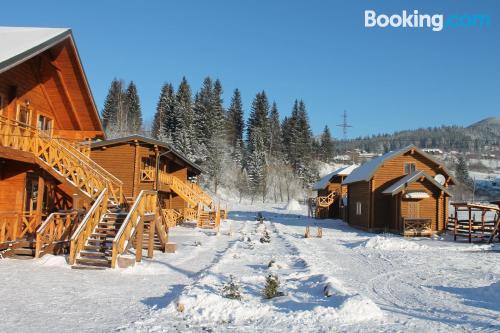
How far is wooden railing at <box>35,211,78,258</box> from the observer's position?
14254 mm

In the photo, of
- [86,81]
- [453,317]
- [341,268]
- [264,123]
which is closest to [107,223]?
[86,81]

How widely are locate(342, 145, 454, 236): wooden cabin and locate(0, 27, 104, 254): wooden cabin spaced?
20.5m

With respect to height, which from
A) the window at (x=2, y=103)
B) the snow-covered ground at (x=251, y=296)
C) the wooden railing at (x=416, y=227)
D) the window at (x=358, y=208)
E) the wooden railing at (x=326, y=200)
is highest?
the window at (x=2, y=103)

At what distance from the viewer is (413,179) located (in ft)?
98.2

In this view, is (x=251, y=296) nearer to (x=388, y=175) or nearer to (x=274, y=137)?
(x=388, y=175)

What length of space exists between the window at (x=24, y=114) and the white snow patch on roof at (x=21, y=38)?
8.68 feet

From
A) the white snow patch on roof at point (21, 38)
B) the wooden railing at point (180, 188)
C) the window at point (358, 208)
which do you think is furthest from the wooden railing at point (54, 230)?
the window at point (358, 208)

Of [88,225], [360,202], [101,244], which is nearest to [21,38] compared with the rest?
[88,225]

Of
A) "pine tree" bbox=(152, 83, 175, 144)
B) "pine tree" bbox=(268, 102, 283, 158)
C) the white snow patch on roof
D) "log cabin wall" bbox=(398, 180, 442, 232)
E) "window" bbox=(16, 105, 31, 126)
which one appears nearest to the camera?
the white snow patch on roof

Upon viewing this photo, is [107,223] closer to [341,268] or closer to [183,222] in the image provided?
[341,268]

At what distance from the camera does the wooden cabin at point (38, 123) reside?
14359 millimetres

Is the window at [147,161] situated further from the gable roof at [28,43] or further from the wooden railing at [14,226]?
the wooden railing at [14,226]

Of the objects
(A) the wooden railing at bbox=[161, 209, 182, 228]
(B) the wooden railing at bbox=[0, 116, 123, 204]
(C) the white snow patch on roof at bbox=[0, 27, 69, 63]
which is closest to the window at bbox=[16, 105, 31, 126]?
(B) the wooden railing at bbox=[0, 116, 123, 204]

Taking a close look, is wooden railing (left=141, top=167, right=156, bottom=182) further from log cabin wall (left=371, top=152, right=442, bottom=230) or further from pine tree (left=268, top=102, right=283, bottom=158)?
pine tree (left=268, top=102, right=283, bottom=158)
